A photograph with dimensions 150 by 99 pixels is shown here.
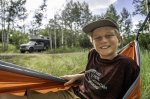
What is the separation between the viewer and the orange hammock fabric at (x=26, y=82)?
2.42 metres

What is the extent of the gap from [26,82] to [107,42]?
2.47 ft

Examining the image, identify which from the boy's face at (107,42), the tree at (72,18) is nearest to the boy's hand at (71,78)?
the boy's face at (107,42)

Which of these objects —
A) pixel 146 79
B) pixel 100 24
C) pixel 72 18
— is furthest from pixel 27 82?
pixel 72 18

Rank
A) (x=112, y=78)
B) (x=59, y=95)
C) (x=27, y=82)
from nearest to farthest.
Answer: (x=112, y=78) → (x=27, y=82) → (x=59, y=95)

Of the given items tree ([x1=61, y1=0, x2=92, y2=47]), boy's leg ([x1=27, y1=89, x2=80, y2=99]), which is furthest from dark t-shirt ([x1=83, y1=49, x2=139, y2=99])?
tree ([x1=61, y1=0, x2=92, y2=47])

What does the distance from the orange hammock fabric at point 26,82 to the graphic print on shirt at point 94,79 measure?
0.24m

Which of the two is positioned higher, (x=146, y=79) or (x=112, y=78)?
(x=112, y=78)

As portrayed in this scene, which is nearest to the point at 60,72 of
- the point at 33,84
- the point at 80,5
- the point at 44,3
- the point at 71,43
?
the point at 33,84

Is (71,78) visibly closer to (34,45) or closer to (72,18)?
(34,45)

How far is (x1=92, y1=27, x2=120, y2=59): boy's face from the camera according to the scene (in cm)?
278

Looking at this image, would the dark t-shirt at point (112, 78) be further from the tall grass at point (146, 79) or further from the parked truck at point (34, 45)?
the parked truck at point (34, 45)

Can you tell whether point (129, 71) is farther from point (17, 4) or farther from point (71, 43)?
point (71, 43)

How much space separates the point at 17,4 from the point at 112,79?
2880 cm

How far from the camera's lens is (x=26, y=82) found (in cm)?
270
